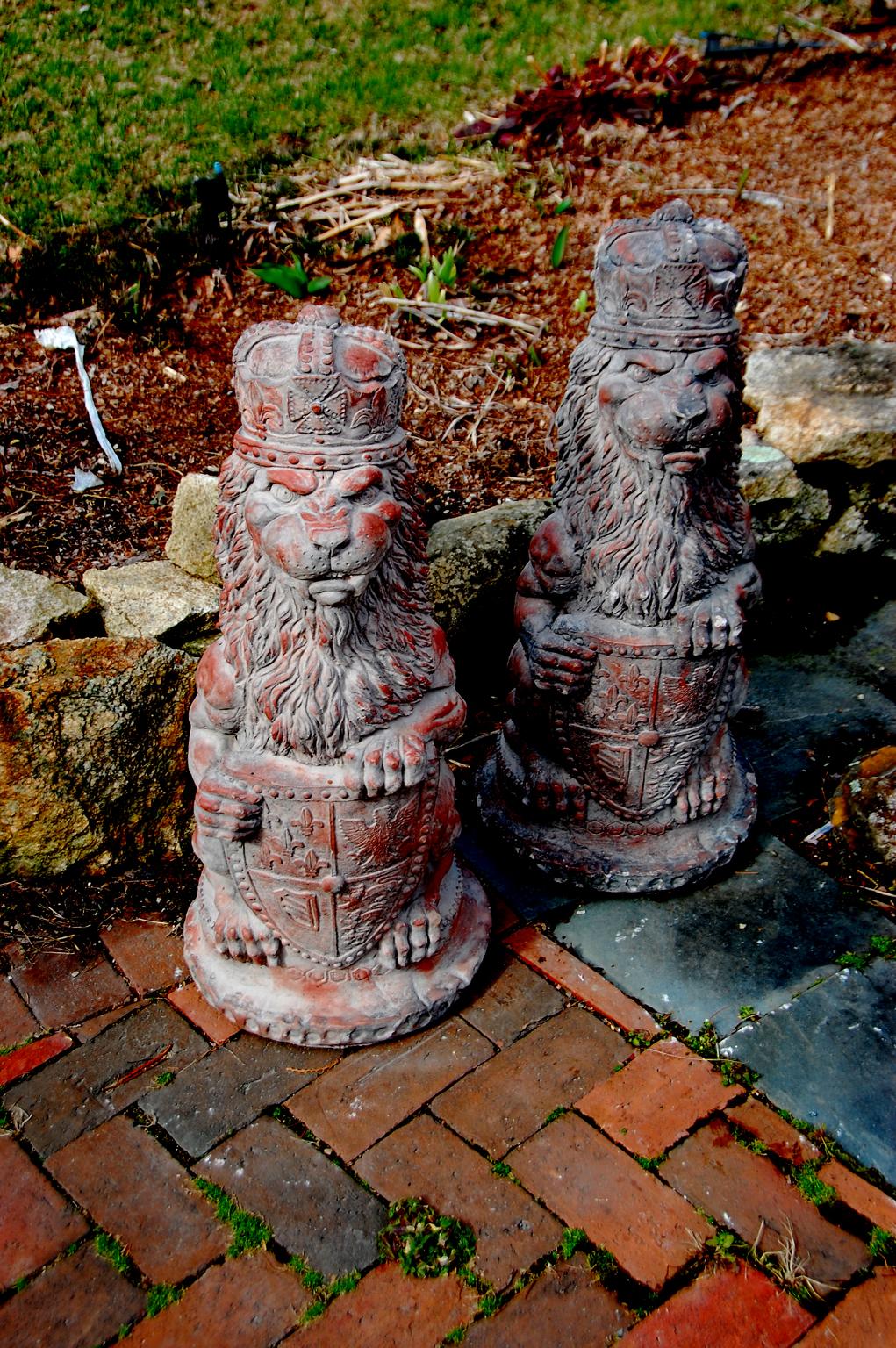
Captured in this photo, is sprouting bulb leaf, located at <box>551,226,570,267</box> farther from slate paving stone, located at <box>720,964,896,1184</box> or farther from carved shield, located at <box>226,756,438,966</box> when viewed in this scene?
slate paving stone, located at <box>720,964,896,1184</box>

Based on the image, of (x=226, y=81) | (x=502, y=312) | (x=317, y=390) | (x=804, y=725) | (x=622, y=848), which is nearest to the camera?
(x=317, y=390)

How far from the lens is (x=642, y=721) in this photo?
124 inches

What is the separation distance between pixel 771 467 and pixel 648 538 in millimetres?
2027

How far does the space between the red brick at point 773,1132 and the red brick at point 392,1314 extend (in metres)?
0.82

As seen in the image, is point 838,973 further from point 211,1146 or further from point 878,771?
point 211,1146

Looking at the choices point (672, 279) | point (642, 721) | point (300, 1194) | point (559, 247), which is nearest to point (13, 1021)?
point (300, 1194)

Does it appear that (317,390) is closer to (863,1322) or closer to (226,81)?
(863,1322)

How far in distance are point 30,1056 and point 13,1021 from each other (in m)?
0.15

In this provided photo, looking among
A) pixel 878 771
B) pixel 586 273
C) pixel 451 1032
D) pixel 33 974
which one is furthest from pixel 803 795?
pixel 586 273

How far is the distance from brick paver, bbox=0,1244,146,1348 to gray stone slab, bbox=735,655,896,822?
8.11 ft

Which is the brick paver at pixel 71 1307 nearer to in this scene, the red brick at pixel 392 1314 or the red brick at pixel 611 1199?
the red brick at pixel 392 1314

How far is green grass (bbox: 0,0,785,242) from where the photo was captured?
5910mm

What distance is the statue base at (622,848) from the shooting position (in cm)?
332

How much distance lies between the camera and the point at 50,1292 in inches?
91.9
